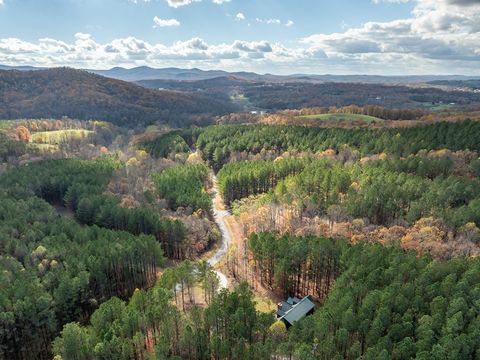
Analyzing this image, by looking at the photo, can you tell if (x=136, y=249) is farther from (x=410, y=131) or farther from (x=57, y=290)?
(x=410, y=131)

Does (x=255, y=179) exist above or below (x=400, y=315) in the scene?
below

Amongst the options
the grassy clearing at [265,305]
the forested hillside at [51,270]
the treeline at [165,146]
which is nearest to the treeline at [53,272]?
the forested hillside at [51,270]

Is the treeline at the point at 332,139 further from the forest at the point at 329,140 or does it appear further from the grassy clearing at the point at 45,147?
the grassy clearing at the point at 45,147

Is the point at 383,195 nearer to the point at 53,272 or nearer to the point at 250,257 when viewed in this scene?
the point at 250,257

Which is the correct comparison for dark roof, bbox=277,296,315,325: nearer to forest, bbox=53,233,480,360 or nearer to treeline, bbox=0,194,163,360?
forest, bbox=53,233,480,360

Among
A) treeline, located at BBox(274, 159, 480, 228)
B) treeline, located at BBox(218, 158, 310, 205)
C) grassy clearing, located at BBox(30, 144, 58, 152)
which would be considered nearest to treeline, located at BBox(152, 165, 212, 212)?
treeline, located at BBox(218, 158, 310, 205)

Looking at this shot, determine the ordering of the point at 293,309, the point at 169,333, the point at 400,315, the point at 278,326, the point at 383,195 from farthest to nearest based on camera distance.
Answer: the point at 383,195, the point at 293,309, the point at 278,326, the point at 169,333, the point at 400,315

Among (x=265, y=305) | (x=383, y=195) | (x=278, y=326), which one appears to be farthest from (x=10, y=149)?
(x=278, y=326)
